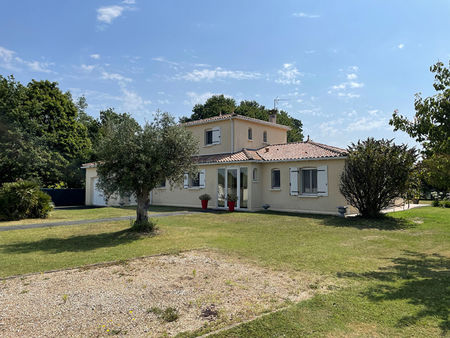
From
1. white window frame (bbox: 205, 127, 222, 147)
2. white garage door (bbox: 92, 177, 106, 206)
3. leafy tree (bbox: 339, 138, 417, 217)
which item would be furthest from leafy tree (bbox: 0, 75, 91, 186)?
leafy tree (bbox: 339, 138, 417, 217)

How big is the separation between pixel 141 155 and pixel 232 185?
1050 cm

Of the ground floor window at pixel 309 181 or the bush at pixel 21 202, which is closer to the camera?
the bush at pixel 21 202

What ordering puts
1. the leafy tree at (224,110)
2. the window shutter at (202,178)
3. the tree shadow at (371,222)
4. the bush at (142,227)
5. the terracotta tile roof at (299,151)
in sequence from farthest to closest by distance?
the leafy tree at (224,110), the window shutter at (202,178), the terracotta tile roof at (299,151), the tree shadow at (371,222), the bush at (142,227)

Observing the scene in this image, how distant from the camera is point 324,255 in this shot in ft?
25.3

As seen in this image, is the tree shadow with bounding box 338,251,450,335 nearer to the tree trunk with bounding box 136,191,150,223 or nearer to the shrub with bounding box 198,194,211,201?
the tree trunk with bounding box 136,191,150,223

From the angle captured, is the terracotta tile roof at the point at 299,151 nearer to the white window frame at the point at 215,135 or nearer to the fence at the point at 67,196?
the white window frame at the point at 215,135

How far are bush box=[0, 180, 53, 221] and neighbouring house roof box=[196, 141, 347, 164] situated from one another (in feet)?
30.7

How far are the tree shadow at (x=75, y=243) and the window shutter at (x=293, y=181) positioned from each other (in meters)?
9.94

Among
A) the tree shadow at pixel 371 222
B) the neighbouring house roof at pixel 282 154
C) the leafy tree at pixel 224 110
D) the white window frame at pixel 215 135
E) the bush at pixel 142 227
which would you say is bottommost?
the tree shadow at pixel 371 222

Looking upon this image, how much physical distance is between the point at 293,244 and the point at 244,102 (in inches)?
1715

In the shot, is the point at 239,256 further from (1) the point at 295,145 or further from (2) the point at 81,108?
(2) the point at 81,108

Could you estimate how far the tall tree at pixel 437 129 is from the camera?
21.1 ft

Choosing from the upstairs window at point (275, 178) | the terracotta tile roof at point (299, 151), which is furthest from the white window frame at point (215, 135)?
the upstairs window at point (275, 178)

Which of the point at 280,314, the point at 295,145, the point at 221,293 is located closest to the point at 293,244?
the point at 221,293
